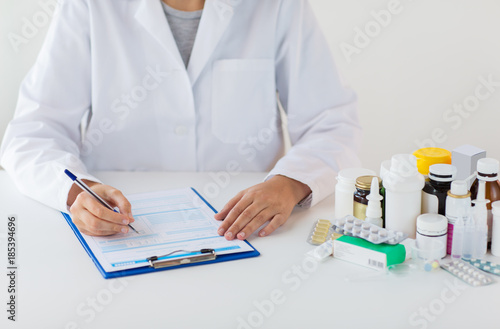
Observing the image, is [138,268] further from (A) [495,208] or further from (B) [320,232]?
(A) [495,208]

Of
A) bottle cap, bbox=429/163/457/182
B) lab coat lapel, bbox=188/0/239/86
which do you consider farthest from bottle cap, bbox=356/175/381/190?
lab coat lapel, bbox=188/0/239/86

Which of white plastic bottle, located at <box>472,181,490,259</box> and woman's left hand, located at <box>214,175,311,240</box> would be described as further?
woman's left hand, located at <box>214,175,311,240</box>

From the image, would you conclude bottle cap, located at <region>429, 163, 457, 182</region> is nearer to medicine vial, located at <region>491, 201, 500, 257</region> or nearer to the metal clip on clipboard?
medicine vial, located at <region>491, 201, 500, 257</region>

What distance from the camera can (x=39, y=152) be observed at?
146 cm

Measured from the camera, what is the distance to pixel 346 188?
1.24 m

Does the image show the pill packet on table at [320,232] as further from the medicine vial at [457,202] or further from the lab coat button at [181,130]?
the lab coat button at [181,130]

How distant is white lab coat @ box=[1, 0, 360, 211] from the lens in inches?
61.6

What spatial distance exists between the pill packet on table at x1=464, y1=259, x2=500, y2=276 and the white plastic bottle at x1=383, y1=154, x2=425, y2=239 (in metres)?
0.11

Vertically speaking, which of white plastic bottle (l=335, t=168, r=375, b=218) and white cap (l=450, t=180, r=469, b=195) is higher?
white cap (l=450, t=180, r=469, b=195)

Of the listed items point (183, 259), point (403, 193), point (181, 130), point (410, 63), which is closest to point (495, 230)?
point (403, 193)

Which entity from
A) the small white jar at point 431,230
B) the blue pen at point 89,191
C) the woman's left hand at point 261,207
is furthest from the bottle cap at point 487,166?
the blue pen at point 89,191

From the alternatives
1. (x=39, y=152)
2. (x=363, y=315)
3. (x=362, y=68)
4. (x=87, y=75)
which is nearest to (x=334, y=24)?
(x=362, y=68)

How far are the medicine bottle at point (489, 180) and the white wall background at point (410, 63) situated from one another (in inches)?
46.1

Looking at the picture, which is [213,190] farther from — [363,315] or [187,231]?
[363,315]
